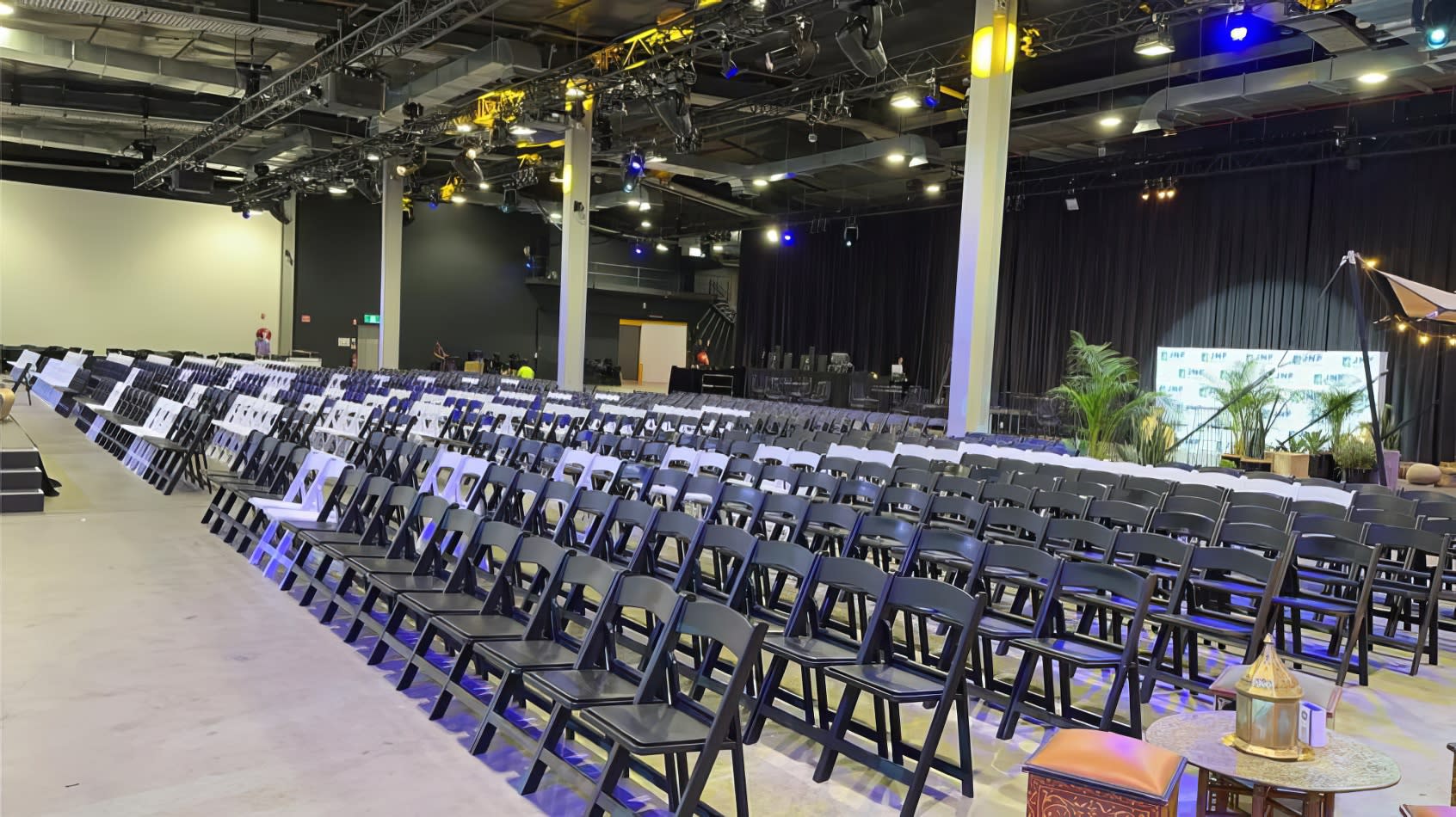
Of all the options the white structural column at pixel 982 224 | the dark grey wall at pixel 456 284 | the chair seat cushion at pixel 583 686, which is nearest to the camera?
the chair seat cushion at pixel 583 686

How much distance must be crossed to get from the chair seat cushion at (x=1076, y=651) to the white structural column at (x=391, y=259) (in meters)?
21.3

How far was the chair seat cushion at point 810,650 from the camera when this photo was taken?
3424 millimetres

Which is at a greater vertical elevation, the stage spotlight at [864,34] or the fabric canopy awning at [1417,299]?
the stage spotlight at [864,34]

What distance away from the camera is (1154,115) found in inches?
528

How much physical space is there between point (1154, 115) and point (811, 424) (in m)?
6.36

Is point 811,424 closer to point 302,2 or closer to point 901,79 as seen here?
point 901,79

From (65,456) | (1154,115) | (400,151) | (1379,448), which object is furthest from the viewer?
(400,151)

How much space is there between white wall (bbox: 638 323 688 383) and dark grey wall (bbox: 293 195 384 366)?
9116mm

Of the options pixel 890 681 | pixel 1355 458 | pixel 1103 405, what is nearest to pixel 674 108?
pixel 1103 405

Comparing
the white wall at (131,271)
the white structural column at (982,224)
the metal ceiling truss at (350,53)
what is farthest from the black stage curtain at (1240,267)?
the white wall at (131,271)

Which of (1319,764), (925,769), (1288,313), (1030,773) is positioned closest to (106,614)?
(925,769)

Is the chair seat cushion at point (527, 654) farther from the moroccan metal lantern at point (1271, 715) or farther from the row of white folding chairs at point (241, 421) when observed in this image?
the row of white folding chairs at point (241, 421)

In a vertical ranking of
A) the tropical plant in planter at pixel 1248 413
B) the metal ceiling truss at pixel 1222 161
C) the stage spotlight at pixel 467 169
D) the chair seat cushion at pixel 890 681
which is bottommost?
the chair seat cushion at pixel 890 681

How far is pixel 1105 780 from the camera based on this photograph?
2.21 meters
